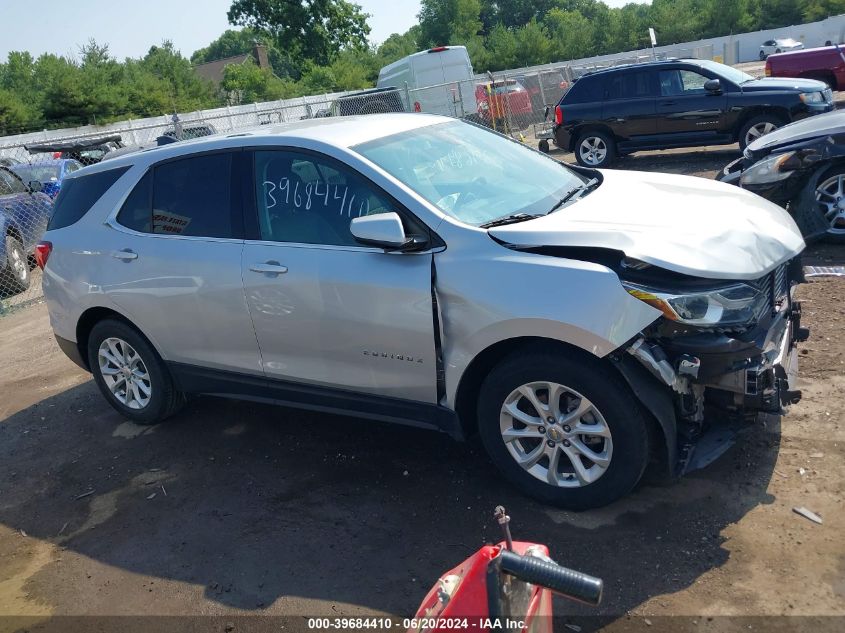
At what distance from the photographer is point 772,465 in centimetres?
375

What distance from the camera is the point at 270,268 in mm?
4121

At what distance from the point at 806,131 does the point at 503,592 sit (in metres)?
6.62

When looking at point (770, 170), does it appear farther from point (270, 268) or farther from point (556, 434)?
point (270, 268)

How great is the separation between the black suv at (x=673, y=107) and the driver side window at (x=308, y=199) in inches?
406

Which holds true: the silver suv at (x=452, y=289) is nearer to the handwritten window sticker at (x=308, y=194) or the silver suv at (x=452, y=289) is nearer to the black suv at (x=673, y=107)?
the handwritten window sticker at (x=308, y=194)

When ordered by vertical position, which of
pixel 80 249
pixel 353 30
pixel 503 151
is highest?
pixel 353 30

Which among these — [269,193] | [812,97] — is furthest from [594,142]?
[269,193]

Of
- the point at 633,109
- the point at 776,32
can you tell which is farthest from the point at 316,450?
the point at 776,32

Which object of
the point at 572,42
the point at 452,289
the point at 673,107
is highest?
the point at 572,42

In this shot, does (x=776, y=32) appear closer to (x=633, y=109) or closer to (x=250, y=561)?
(x=633, y=109)

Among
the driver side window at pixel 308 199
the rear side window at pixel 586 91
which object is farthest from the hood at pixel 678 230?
the rear side window at pixel 586 91

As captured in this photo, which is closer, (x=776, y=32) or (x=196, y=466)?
(x=196, y=466)

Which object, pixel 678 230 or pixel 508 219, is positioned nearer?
pixel 678 230

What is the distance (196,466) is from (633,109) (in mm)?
11056
